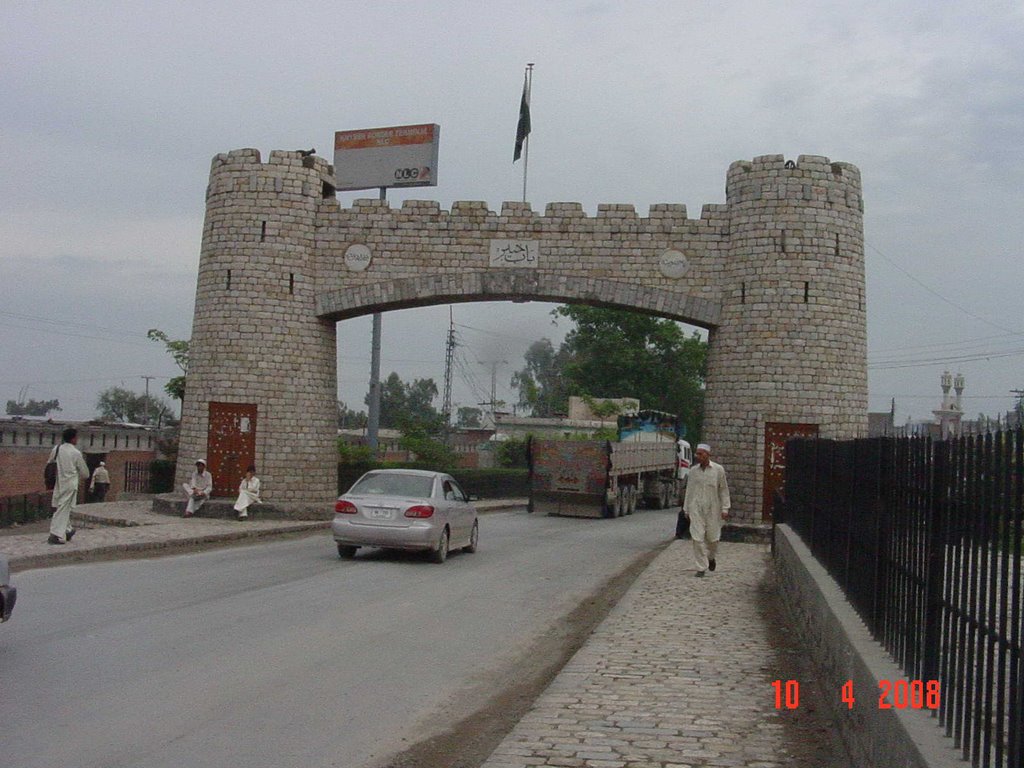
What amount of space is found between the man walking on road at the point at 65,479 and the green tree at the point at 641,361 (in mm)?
56580

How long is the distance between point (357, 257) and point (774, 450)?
10688mm

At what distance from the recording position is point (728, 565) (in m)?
18.0

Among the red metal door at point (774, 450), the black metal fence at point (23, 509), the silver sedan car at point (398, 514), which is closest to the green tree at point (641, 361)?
the black metal fence at point (23, 509)

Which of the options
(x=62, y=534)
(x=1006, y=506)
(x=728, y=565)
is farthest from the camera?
(x=728, y=565)

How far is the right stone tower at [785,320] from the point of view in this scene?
79.5 feet

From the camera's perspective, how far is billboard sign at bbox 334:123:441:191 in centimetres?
3556

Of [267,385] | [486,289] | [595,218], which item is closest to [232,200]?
[267,385]

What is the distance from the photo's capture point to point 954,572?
4.66 m

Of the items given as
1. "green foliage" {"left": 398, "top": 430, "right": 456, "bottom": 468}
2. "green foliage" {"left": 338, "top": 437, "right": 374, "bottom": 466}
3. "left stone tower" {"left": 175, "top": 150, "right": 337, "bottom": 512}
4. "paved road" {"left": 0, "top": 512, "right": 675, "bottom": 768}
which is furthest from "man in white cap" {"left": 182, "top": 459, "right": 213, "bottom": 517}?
"green foliage" {"left": 398, "top": 430, "right": 456, "bottom": 468}

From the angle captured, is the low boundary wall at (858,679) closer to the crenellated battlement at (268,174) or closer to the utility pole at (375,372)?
the crenellated battlement at (268,174)

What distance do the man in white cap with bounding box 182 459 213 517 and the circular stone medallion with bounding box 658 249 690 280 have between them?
11.4m

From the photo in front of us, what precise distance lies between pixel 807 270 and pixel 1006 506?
2111 centimetres

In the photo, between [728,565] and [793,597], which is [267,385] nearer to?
[728,565]

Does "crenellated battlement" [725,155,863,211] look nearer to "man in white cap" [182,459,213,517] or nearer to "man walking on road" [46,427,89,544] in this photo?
"man in white cap" [182,459,213,517]
